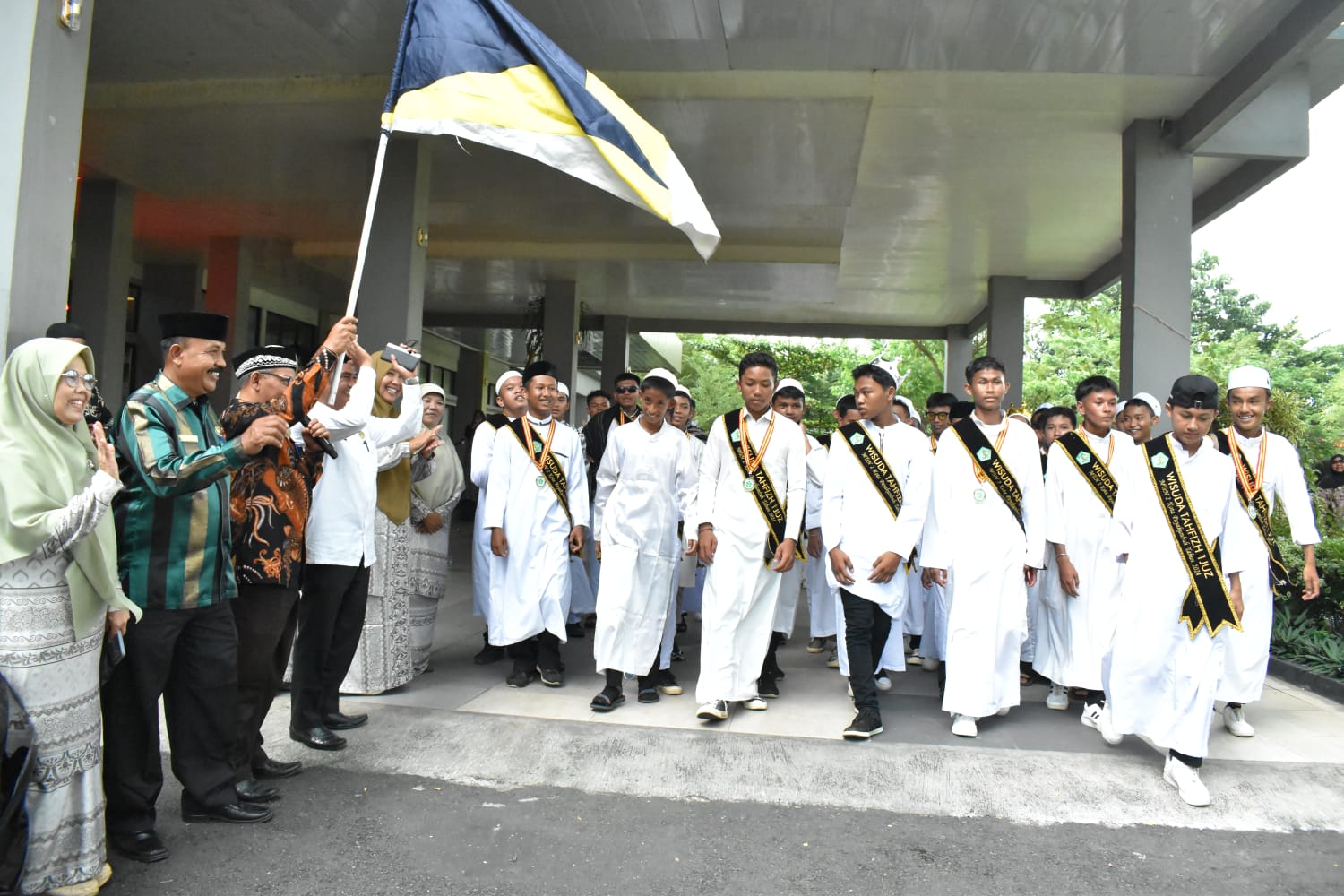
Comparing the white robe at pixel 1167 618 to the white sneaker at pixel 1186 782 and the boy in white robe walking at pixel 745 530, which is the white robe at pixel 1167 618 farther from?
the boy in white robe walking at pixel 745 530

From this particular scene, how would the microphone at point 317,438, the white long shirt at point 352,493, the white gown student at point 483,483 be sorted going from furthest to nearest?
the white gown student at point 483,483 → the white long shirt at point 352,493 → the microphone at point 317,438

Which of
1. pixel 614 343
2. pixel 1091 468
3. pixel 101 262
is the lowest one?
pixel 1091 468

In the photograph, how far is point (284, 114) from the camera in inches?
324

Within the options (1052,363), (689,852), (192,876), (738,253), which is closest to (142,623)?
(192,876)

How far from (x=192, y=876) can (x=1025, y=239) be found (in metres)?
12.5

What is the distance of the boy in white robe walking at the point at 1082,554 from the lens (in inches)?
211

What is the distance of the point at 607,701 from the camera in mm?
5148

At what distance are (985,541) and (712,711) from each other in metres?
1.67

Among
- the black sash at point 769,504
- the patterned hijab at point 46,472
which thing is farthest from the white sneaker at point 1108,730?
the patterned hijab at point 46,472

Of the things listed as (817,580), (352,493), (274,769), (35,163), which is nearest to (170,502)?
(352,493)

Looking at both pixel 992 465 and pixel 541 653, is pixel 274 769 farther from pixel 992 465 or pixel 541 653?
pixel 992 465

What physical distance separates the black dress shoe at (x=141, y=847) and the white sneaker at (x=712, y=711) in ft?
8.41

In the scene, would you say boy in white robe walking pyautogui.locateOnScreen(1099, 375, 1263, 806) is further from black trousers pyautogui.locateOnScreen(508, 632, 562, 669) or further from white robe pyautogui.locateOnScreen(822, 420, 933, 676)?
black trousers pyautogui.locateOnScreen(508, 632, 562, 669)

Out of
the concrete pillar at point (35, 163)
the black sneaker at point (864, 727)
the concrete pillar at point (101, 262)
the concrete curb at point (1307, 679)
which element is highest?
the concrete pillar at point (101, 262)
